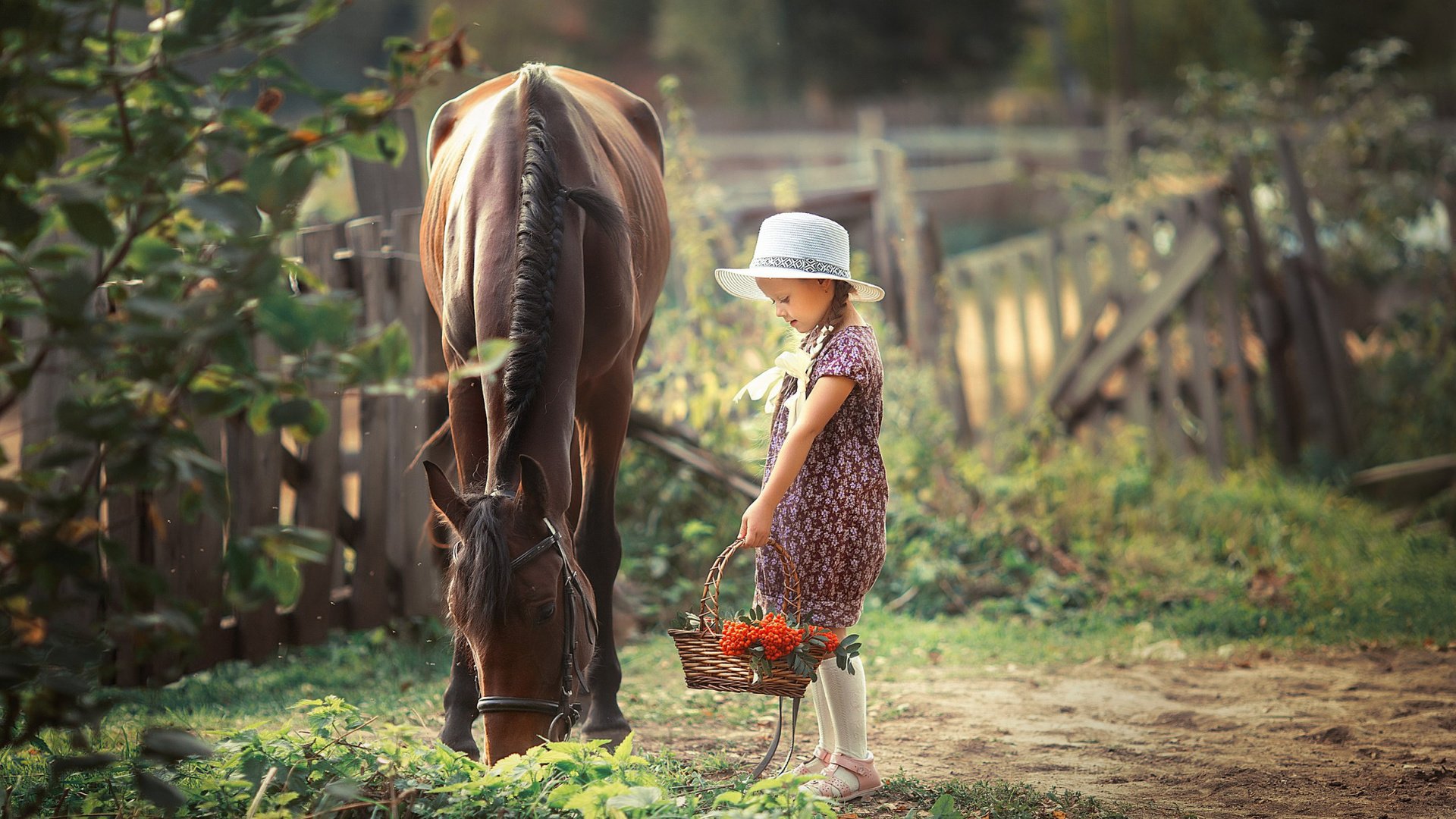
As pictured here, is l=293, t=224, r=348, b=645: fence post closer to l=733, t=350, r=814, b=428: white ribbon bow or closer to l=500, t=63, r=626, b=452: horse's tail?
l=500, t=63, r=626, b=452: horse's tail

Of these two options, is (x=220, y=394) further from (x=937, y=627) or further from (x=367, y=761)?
(x=937, y=627)

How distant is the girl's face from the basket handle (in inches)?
26.3

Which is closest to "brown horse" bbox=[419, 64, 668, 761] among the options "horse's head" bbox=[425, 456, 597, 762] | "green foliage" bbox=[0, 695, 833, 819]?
"horse's head" bbox=[425, 456, 597, 762]

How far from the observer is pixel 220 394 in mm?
2082

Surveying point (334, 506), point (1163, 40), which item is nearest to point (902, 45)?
point (1163, 40)

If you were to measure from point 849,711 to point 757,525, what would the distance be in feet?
2.09

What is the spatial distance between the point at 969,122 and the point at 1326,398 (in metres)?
23.9

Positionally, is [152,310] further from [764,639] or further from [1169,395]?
[1169,395]

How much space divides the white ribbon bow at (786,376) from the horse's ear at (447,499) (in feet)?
3.19


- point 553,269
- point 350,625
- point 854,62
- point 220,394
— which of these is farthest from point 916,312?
point 854,62

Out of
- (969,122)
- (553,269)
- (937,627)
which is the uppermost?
(969,122)

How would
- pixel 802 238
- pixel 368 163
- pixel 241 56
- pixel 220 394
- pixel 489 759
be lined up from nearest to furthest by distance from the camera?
1. pixel 220 394
2. pixel 489 759
3. pixel 802 238
4. pixel 368 163
5. pixel 241 56

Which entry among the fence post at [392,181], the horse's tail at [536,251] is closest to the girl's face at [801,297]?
the horse's tail at [536,251]

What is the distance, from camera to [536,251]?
3.23 metres
